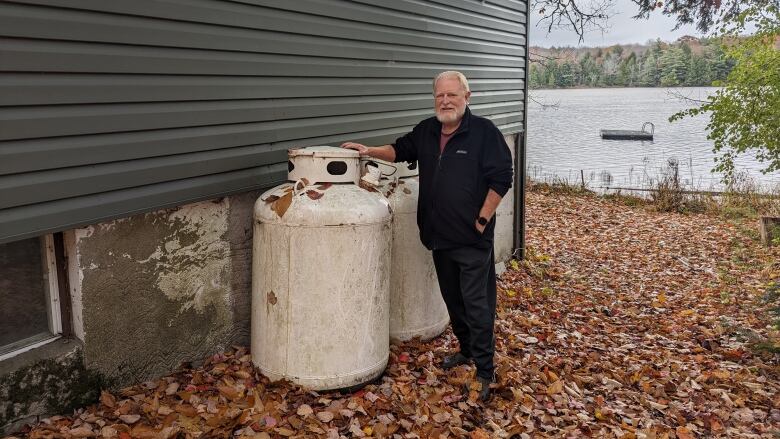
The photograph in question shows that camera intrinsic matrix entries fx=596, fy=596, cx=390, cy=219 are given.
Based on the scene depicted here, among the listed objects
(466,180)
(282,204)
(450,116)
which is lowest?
(282,204)

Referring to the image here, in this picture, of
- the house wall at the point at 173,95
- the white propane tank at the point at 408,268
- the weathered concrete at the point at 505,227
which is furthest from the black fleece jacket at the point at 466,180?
the weathered concrete at the point at 505,227

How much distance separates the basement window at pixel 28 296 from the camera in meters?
3.40

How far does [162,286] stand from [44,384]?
0.90 meters

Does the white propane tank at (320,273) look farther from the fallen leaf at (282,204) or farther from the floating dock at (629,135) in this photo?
the floating dock at (629,135)

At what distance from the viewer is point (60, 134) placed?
3.21 metres

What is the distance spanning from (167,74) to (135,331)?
65.8 inches

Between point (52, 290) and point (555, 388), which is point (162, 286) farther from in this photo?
point (555, 388)

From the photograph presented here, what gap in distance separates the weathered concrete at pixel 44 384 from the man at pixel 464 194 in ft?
7.68

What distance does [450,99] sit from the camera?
4250 millimetres

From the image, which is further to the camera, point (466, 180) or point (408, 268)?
point (408, 268)

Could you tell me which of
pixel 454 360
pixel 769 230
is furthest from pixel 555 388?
pixel 769 230

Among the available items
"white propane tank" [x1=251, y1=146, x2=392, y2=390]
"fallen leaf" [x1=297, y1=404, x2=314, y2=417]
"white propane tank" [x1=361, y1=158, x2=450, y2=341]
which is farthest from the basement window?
"white propane tank" [x1=361, y1=158, x2=450, y2=341]

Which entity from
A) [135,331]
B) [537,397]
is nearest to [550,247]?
[537,397]

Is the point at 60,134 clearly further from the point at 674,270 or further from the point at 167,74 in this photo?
the point at 674,270
